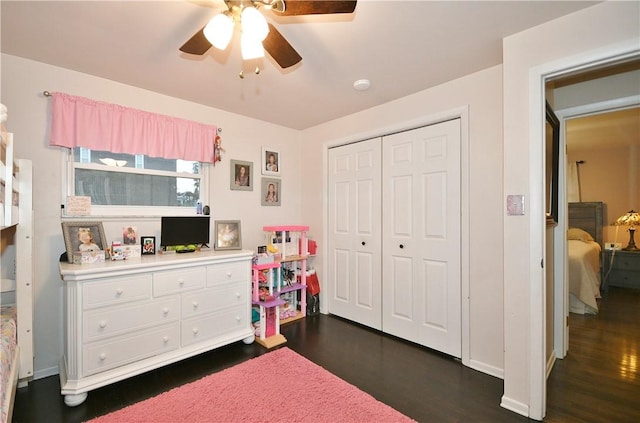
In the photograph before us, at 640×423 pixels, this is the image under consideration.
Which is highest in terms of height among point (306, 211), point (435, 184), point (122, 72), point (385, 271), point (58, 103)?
point (122, 72)

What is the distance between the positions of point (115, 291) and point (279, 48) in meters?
1.94

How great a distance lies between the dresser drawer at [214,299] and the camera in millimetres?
2350

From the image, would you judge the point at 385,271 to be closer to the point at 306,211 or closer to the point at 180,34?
the point at 306,211

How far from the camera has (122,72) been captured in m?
2.31

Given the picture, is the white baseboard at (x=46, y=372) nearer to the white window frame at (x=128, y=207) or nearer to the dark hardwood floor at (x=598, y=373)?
the white window frame at (x=128, y=207)

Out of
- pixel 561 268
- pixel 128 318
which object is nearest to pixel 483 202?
pixel 561 268

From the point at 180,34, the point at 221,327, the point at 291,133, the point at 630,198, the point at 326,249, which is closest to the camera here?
the point at 180,34

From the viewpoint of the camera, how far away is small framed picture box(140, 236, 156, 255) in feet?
8.23

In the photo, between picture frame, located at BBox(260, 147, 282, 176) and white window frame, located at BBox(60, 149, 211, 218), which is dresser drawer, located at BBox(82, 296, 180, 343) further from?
picture frame, located at BBox(260, 147, 282, 176)

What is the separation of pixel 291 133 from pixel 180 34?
206 centimetres

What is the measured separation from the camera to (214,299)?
2.50m

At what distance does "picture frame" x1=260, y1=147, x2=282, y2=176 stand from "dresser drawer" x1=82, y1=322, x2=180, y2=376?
6.34 ft

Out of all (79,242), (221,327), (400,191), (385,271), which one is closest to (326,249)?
A: (385,271)

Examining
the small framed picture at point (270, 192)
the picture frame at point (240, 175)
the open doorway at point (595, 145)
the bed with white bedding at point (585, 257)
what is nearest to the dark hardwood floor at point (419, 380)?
the open doorway at point (595, 145)
